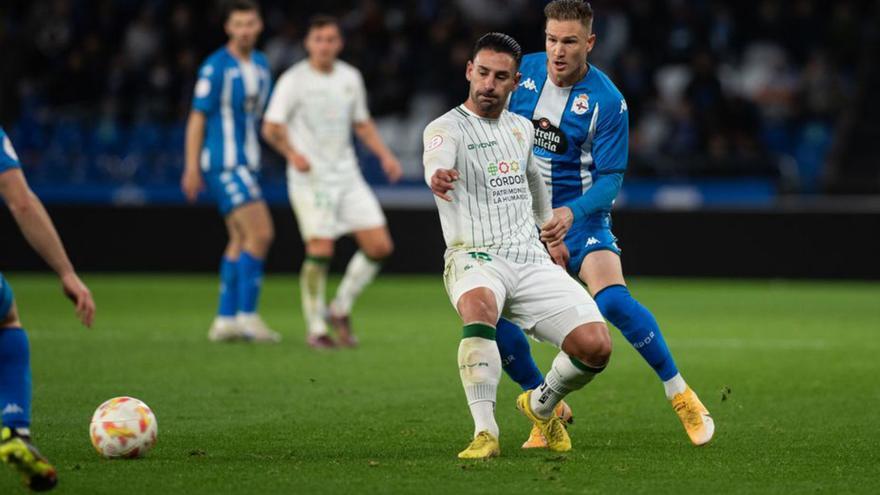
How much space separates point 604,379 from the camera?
8.88 metres

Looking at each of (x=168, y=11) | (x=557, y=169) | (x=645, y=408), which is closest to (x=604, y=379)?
(x=645, y=408)

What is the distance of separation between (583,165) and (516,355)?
994mm

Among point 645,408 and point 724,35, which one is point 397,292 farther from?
point 645,408

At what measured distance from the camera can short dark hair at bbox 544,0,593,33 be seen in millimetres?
6559

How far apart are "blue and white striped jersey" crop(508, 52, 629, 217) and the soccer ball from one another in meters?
2.24

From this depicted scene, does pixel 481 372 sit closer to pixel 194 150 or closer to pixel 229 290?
pixel 229 290

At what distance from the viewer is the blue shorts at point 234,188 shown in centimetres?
1083

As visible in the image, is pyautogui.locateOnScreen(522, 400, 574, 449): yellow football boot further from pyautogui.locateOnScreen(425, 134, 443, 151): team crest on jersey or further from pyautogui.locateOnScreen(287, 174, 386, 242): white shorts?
pyautogui.locateOnScreen(287, 174, 386, 242): white shorts

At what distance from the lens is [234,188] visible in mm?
10836

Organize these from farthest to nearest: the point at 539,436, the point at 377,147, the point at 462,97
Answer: the point at 462,97
the point at 377,147
the point at 539,436

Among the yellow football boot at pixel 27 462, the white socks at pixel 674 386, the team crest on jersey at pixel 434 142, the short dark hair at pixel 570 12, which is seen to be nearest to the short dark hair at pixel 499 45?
the team crest on jersey at pixel 434 142

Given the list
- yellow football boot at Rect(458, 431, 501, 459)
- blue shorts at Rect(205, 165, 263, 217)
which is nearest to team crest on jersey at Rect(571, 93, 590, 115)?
yellow football boot at Rect(458, 431, 501, 459)

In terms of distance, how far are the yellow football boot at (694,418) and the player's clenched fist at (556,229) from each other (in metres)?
1.00

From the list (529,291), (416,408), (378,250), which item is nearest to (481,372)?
(529,291)
